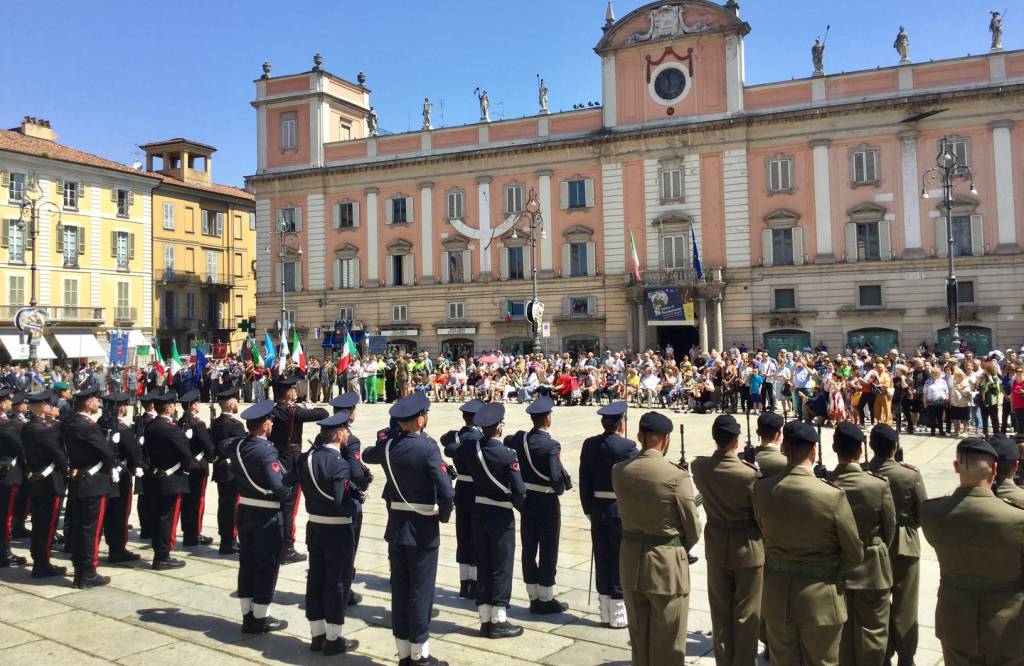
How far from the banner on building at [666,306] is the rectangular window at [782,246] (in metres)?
4.63

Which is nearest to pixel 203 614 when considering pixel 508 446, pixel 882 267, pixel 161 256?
pixel 508 446

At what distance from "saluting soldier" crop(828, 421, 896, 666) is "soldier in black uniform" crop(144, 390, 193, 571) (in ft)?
23.2

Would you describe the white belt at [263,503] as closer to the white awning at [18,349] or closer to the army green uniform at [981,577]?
the army green uniform at [981,577]

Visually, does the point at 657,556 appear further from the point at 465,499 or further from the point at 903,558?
the point at 465,499

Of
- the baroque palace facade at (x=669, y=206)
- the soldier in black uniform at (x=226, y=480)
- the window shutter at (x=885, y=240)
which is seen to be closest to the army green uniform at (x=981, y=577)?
the soldier in black uniform at (x=226, y=480)

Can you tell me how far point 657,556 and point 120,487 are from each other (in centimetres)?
629

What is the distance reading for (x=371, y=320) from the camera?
46.9m

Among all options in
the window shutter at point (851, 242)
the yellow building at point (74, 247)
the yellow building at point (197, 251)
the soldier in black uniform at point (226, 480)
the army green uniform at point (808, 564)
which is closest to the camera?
the army green uniform at point (808, 564)

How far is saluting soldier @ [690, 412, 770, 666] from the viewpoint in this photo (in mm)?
5797

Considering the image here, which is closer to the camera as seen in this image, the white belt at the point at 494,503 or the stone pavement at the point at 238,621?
the stone pavement at the point at 238,621

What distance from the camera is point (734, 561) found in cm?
584

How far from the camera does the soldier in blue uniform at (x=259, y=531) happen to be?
6992 millimetres

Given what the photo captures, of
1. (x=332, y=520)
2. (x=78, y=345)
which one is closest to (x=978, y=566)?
(x=332, y=520)

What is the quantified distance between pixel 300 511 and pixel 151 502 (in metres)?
2.76
